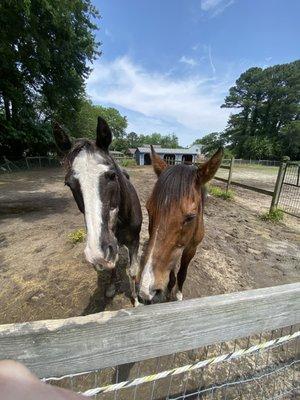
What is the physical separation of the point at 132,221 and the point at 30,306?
5.88 feet

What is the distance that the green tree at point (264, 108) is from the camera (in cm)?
5672

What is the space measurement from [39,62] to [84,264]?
1659 centimetres

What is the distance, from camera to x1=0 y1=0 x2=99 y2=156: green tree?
9.64m

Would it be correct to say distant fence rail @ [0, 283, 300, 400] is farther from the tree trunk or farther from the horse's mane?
the tree trunk

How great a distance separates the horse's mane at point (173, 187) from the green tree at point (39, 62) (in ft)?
28.6

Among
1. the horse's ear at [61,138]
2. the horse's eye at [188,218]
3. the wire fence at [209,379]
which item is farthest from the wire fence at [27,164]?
the horse's eye at [188,218]

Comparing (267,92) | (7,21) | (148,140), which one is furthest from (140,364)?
(148,140)

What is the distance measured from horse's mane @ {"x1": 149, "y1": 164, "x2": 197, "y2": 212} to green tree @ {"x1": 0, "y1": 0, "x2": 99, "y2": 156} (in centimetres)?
871

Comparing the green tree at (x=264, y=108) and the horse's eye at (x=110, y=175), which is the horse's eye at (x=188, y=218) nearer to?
the horse's eye at (x=110, y=175)

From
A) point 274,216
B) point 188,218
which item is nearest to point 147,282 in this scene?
point 188,218

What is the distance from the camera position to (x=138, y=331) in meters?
1.04

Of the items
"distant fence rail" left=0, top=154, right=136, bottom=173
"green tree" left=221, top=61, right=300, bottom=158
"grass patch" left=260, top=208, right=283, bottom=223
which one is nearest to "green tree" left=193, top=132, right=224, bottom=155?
"green tree" left=221, top=61, right=300, bottom=158

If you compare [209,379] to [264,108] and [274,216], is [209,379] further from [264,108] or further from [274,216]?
[264,108]

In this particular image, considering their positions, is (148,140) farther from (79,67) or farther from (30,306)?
(30,306)
